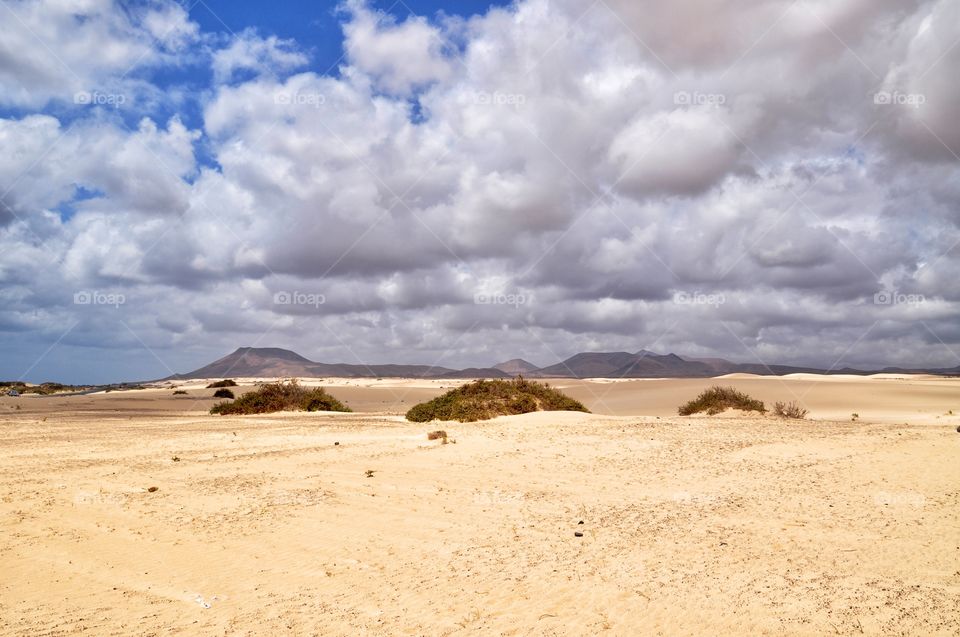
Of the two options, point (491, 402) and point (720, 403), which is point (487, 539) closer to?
point (491, 402)

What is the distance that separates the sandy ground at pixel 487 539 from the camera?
16.6 ft

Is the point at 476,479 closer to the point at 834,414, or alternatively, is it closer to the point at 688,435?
the point at 688,435

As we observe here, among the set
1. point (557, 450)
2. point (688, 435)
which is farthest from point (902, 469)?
point (557, 450)

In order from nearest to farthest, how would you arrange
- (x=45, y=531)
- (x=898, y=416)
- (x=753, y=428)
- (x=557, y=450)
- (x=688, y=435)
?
(x=45, y=531), (x=557, y=450), (x=688, y=435), (x=753, y=428), (x=898, y=416)

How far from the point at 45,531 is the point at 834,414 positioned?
98.6ft

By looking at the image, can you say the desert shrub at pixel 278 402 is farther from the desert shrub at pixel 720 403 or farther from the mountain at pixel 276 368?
the mountain at pixel 276 368

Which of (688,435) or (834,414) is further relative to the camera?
(834,414)

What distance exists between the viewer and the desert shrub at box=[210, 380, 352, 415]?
30.7 metres

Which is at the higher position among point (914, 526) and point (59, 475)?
point (59, 475)

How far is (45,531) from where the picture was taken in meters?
7.61

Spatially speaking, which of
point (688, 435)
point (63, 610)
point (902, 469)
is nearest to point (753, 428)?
point (688, 435)

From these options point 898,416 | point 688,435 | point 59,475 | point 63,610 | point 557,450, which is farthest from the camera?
point 898,416

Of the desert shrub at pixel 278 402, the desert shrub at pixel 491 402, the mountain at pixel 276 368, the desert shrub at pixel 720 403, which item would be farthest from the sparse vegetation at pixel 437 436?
the mountain at pixel 276 368

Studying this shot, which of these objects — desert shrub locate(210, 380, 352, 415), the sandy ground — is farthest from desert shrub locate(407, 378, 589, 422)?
desert shrub locate(210, 380, 352, 415)
